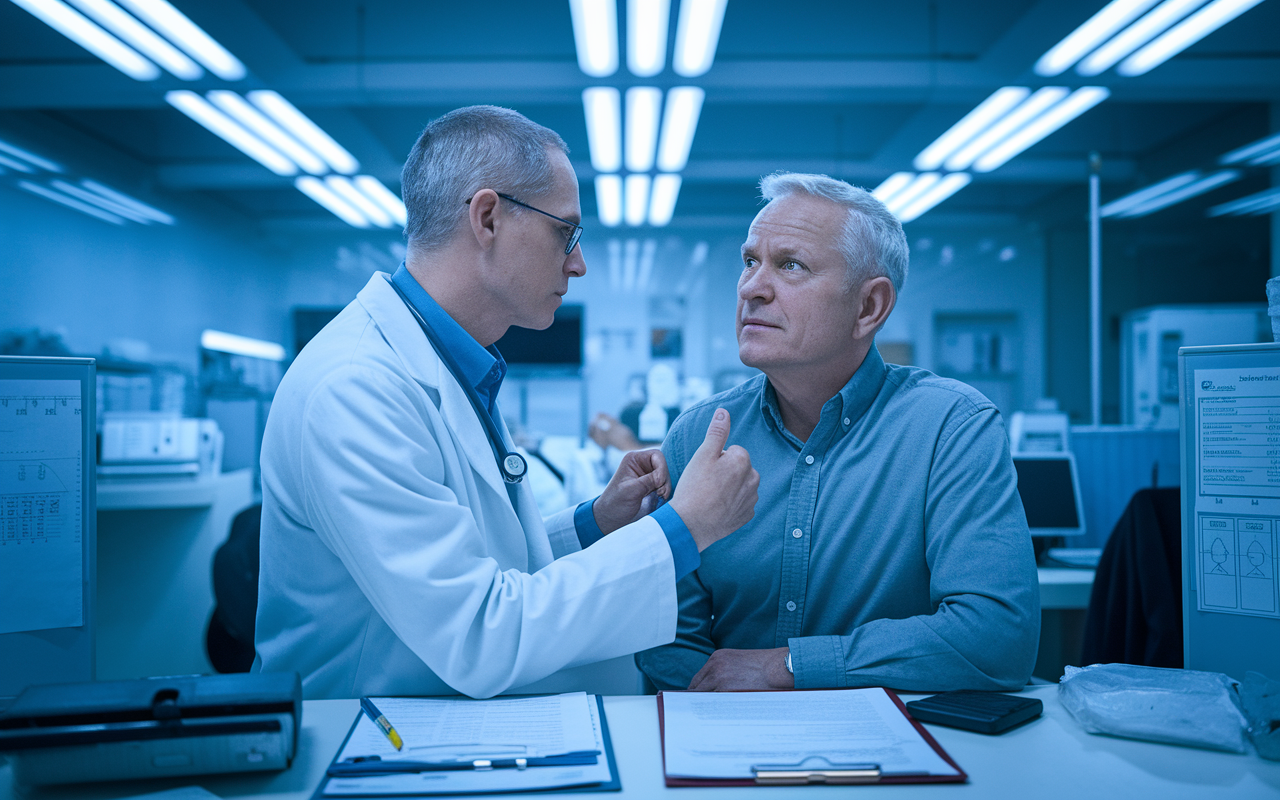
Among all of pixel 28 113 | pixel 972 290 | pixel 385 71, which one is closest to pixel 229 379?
pixel 28 113

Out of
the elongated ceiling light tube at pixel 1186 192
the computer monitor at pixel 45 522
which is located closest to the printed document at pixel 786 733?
the computer monitor at pixel 45 522

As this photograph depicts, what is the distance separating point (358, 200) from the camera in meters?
6.47

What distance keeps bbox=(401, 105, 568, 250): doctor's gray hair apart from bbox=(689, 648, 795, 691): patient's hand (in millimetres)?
774

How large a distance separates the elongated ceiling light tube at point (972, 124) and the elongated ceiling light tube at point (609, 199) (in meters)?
2.29

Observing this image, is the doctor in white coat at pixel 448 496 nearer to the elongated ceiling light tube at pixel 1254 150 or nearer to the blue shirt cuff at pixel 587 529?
the blue shirt cuff at pixel 587 529

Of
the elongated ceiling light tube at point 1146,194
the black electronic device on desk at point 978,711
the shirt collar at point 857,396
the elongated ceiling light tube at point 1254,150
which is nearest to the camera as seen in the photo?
the black electronic device on desk at point 978,711

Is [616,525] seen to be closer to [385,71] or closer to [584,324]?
[385,71]

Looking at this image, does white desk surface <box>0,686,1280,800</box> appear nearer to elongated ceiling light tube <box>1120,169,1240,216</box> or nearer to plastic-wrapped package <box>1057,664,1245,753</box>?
plastic-wrapped package <box>1057,664,1245,753</box>

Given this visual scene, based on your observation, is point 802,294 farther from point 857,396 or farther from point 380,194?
point 380,194

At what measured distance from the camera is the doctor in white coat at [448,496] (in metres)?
0.92

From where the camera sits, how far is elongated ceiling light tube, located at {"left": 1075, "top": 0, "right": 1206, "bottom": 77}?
323 centimetres

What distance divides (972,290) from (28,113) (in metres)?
8.03

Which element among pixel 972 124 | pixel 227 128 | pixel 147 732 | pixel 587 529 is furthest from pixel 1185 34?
→ pixel 227 128

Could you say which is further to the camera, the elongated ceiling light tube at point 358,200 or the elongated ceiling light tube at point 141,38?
the elongated ceiling light tube at point 358,200
